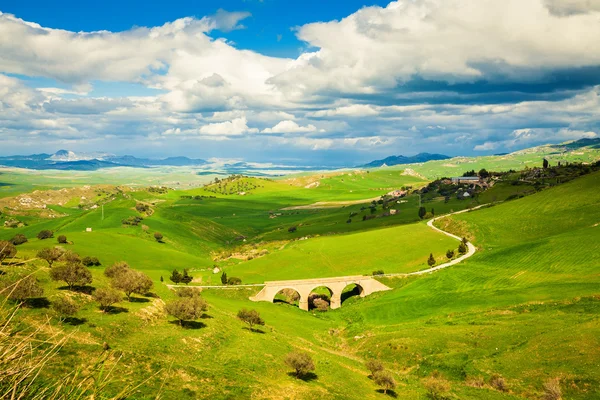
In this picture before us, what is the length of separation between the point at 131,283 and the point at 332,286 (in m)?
58.7

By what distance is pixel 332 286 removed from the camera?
101m

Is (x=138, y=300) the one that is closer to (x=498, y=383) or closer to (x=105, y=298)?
(x=105, y=298)

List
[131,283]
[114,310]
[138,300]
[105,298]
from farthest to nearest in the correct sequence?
[138,300] < [131,283] < [114,310] < [105,298]

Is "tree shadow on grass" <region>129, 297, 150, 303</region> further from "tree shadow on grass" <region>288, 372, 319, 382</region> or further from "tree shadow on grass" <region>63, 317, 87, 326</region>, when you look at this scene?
"tree shadow on grass" <region>288, 372, 319, 382</region>

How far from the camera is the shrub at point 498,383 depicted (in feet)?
146

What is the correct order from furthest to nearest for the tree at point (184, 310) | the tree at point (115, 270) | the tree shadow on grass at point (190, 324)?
the tree at point (115, 270) < the tree shadow on grass at point (190, 324) < the tree at point (184, 310)

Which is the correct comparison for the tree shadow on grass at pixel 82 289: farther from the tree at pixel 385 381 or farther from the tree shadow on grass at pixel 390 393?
the tree shadow on grass at pixel 390 393

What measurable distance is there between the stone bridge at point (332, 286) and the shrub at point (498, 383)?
171 ft

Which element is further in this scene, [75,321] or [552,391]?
[552,391]

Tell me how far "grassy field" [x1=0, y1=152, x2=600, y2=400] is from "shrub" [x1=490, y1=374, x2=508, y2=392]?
37 centimetres

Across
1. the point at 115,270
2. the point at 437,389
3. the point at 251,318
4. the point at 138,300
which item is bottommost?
the point at 437,389

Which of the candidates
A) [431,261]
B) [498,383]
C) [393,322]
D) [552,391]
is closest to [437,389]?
[498,383]

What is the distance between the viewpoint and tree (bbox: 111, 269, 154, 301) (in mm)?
51219

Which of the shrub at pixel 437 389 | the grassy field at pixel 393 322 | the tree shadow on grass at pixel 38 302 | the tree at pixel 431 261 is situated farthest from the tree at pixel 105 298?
the tree at pixel 431 261
